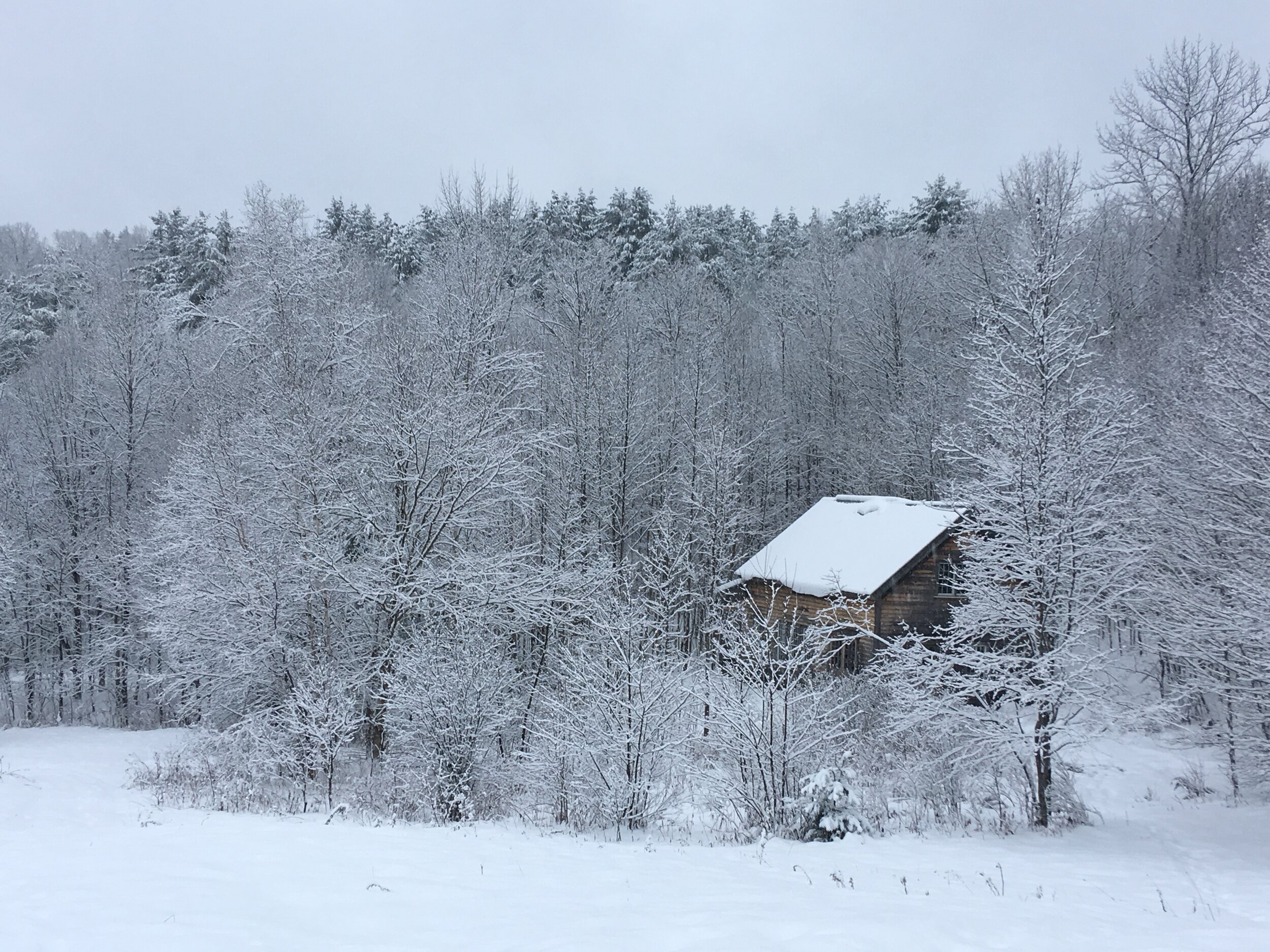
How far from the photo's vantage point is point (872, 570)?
19.9 m

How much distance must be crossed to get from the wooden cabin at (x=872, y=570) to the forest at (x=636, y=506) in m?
1.54

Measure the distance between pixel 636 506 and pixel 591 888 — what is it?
66.4 ft

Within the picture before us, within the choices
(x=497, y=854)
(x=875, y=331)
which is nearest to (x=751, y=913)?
(x=497, y=854)

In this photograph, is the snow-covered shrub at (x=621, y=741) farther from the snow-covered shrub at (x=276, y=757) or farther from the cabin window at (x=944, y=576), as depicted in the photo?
the cabin window at (x=944, y=576)

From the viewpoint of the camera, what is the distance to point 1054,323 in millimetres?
12125

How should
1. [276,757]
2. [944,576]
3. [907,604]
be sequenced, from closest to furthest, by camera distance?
[276,757] < [944,576] < [907,604]

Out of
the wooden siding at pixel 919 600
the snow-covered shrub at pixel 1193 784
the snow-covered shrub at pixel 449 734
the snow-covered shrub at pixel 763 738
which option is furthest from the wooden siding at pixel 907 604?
the snow-covered shrub at pixel 449 734

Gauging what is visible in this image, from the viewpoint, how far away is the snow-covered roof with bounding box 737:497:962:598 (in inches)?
784

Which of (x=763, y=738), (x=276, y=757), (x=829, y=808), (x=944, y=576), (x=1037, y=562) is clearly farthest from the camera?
(x=944, y=576)

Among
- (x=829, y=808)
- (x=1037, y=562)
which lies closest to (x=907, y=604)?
(x=1037, y=562)

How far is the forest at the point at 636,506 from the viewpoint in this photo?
37.2 ft

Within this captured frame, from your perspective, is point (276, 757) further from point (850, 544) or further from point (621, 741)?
point (850, 544)

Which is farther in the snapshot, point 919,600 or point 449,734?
point 919,600

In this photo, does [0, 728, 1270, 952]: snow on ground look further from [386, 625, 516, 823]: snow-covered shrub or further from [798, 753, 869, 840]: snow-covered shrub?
[386, 625, 516, 823]: snow-covered shrub
